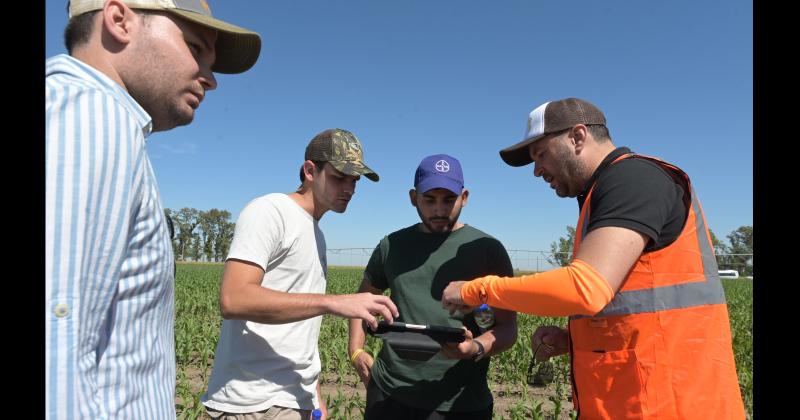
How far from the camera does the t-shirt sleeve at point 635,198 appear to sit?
174 cm

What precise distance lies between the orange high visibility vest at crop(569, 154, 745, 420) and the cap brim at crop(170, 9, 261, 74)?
1671 mm

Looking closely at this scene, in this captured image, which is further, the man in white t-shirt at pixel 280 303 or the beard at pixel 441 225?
the beard at pixel 441 225

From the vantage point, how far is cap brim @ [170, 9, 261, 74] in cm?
135

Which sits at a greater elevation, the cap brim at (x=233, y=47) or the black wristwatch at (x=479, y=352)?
the cap brim at (x=233, y=47)

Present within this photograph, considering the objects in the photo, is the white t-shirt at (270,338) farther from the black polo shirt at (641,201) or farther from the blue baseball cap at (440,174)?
the black polo shirt at (641,201)

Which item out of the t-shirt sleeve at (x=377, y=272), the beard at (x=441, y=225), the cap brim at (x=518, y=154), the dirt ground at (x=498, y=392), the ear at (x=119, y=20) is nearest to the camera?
the ear at (x=119, y=20)

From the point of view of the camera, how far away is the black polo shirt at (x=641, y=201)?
174 centimetres

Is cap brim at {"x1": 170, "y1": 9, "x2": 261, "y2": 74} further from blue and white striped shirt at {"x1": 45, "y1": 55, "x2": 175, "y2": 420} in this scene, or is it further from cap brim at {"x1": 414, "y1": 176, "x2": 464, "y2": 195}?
cap brim at {"x1": 414, "y1": 176, "x2": 464, "y2": 195}

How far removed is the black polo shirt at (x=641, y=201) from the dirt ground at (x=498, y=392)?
15.7ft

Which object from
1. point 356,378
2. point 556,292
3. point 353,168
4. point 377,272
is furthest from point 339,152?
point 356,378

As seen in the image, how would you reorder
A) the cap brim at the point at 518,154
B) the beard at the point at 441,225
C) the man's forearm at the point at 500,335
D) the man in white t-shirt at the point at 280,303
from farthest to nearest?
the beard at the point at 441,225
the man's forearm at the point at 500,335
the cap brim at the point at 518,154
the man in white t-shirt at the point at 280,303

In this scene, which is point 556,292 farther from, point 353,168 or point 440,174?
point 353,168

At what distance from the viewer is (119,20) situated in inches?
45.2

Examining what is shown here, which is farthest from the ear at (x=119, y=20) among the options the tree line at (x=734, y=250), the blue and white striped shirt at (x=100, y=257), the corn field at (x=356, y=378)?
the tree line at (x=734, y=250)
